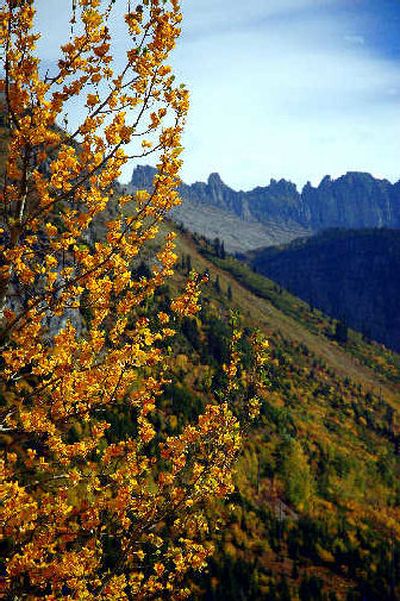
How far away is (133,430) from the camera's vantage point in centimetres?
4812

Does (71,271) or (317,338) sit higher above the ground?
(71,271)

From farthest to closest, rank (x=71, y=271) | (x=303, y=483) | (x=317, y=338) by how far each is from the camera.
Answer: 1. (x=317, y=338)
2. (x=303, y=483)
3. (x=71, y=271)

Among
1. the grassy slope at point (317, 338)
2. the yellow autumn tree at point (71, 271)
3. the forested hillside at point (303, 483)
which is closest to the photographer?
the yellow autumn tree at point (71, 271)

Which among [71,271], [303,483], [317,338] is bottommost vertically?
[303,483]

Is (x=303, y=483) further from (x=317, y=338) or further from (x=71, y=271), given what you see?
(x=317, y=338)

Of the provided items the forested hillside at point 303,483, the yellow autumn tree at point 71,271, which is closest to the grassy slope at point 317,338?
the forested hillside at point 303,483

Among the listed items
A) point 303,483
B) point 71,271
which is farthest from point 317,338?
point 71,271

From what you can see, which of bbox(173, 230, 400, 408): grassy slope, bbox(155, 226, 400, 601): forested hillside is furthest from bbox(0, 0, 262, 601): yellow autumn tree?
bbox(173, 230, 400, 408): grassy slope

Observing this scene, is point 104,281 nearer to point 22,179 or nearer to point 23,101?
point 22,179

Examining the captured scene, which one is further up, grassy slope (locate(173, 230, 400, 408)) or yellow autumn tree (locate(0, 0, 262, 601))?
yellow autumn tree (locate(0, 0, 262, 601))

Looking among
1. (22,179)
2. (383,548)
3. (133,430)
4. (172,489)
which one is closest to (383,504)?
(383,548)

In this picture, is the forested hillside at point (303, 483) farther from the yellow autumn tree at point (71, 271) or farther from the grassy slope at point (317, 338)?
the grassy slope at point (317, 338)

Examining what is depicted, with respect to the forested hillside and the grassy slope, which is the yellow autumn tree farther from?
the grassy slope

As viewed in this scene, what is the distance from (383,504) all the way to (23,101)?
240 feet
